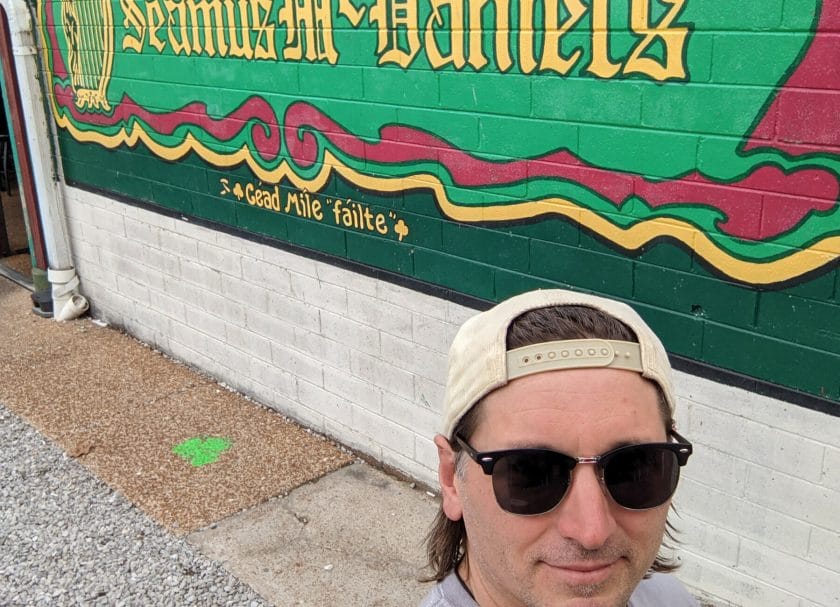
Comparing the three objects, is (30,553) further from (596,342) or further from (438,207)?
(596,342)

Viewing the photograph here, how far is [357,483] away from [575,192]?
208 cm

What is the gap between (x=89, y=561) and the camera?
401 cm

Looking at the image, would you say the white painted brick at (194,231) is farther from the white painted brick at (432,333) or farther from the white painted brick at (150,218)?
the white painted brick at (432,333)

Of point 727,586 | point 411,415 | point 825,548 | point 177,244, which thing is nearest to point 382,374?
point 411,415

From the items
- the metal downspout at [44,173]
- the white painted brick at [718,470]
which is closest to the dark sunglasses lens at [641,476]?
Result: the white painted brick at [718,470]

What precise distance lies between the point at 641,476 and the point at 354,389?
3.67 m

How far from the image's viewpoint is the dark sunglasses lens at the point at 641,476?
4.08 feet

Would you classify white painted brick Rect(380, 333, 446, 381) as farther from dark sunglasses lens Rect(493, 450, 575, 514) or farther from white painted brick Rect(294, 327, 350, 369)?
dark sunglasses lens Rect(493, 450, 575, 514)

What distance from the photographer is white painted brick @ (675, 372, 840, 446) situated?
290 centimetres

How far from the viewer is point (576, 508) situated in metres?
1.25

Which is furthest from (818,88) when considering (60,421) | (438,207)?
(60,421)

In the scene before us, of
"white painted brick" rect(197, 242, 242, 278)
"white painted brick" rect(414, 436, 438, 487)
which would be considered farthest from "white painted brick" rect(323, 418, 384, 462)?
"white painted brick" rect(197, 242, 242, 278)

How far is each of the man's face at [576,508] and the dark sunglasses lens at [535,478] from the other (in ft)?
0.04

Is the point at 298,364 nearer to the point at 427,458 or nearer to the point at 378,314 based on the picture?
the point at 378,314
